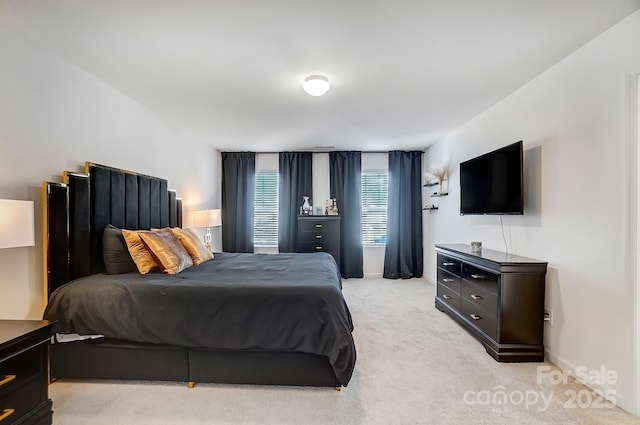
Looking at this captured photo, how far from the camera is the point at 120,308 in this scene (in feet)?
7.53

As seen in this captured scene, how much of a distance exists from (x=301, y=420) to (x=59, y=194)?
7.81ft

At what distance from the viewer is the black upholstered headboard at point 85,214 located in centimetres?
238

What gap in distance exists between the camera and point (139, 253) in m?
2.78

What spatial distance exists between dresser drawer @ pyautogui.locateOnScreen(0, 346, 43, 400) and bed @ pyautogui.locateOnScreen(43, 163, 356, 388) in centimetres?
60

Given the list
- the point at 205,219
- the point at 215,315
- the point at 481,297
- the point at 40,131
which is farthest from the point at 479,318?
the point at 40,131

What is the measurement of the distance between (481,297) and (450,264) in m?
0.79

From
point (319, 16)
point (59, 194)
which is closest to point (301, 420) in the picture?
point (59, 194)

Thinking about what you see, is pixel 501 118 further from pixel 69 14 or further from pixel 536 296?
pixel 69 14

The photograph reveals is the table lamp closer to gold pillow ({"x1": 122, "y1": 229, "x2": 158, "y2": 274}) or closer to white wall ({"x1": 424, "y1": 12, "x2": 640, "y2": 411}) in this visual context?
gold pillow ({"x1": 122, "y1": 229, "x2": 158, "y2": 274})

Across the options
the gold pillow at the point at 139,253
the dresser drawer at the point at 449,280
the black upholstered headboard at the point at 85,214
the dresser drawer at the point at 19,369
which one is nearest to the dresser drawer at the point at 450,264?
the dresser drawer at the point at 449,280

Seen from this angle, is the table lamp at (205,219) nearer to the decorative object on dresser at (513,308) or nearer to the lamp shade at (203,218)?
the lamp shade at (203,218)

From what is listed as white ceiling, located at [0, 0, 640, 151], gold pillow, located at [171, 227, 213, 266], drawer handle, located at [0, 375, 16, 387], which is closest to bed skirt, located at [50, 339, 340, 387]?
drawer handle, located at [0, 375, 16, 387]

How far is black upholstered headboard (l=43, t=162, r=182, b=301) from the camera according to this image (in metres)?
2.38

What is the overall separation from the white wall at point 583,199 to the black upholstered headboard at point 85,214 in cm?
394
